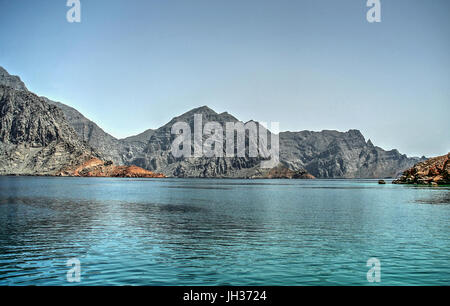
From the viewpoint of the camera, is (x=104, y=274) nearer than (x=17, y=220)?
Yes

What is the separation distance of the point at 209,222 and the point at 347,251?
86.6 ft

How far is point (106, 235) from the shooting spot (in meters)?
41.6

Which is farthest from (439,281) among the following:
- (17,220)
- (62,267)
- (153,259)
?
(17,220)
